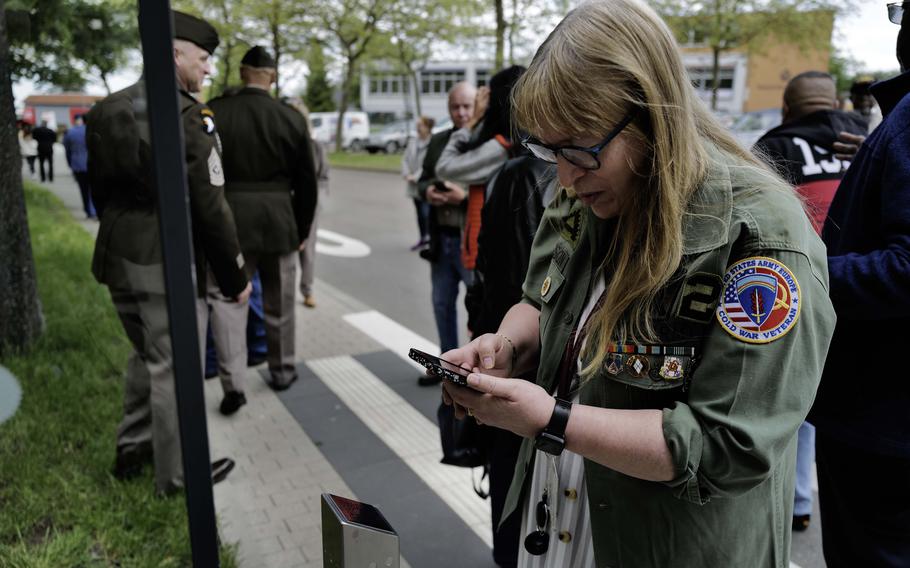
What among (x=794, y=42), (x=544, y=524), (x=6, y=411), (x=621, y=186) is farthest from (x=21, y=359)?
(x=794, y=42)

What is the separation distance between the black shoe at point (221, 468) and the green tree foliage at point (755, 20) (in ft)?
61.4

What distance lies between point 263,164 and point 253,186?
0.16 meters

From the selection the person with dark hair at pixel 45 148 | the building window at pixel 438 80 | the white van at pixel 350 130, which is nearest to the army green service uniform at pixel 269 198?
the person with dark hair at pixel 45 148

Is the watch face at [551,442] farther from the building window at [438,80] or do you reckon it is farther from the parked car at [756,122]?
the building window at [438,80]

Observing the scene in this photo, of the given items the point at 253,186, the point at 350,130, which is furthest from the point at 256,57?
the point at 350,130

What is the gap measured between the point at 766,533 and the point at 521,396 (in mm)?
559

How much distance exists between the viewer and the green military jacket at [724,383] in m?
1.07

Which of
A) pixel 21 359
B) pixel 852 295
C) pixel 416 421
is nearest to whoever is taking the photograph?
pixel 852 295

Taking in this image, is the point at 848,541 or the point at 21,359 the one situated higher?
the point at 848,541

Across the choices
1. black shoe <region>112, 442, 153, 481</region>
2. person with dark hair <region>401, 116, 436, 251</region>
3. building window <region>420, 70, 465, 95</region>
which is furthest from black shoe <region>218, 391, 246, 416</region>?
building window <region>420, 70, 465, 95</region>

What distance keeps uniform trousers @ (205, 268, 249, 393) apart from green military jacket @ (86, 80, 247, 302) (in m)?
0.46

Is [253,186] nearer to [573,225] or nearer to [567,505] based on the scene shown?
[573,225]

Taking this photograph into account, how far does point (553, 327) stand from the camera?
1436 millimetres

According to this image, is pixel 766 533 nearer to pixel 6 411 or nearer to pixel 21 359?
pixel 6 411
